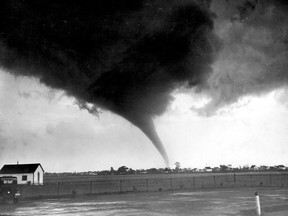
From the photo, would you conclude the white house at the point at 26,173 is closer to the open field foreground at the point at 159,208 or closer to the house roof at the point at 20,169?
the house roof at the point at 20,169

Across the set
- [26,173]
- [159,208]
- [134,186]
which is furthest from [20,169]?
[159,208]

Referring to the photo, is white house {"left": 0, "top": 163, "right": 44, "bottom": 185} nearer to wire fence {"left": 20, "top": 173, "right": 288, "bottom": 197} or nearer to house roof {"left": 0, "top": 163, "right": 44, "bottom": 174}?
house roof {"left": 0, "top": 163, "right": 44, "bottom": 174}

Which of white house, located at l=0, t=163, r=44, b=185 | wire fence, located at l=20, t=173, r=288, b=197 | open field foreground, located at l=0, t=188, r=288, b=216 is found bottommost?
wire fence, located at l=20, t=173, r=288, b=197

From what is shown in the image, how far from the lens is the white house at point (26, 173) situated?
68188mm

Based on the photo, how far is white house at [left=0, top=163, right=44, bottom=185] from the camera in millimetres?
68188

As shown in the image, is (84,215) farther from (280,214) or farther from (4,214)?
(280,214)

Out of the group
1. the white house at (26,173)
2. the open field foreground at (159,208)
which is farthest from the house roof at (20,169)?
the open field foreground at (159,208)

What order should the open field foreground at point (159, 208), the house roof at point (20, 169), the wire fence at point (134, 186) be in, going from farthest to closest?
1. the house roof at point (20, 169)
2. the wire fence at point (134, 186)
3. the open field foreground at point (159, 208)

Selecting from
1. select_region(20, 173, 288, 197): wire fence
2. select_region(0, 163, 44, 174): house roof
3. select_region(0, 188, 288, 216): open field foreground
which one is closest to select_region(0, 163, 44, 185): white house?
select_region(0, 163, 44, 174): house roof

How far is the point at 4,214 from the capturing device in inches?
693

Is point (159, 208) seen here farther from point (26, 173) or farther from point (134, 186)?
point (26, 173)

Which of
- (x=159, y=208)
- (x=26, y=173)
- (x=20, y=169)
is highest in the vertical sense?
(x=20, y=169)

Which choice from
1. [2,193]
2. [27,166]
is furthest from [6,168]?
[2,193]

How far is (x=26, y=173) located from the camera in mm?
68438
